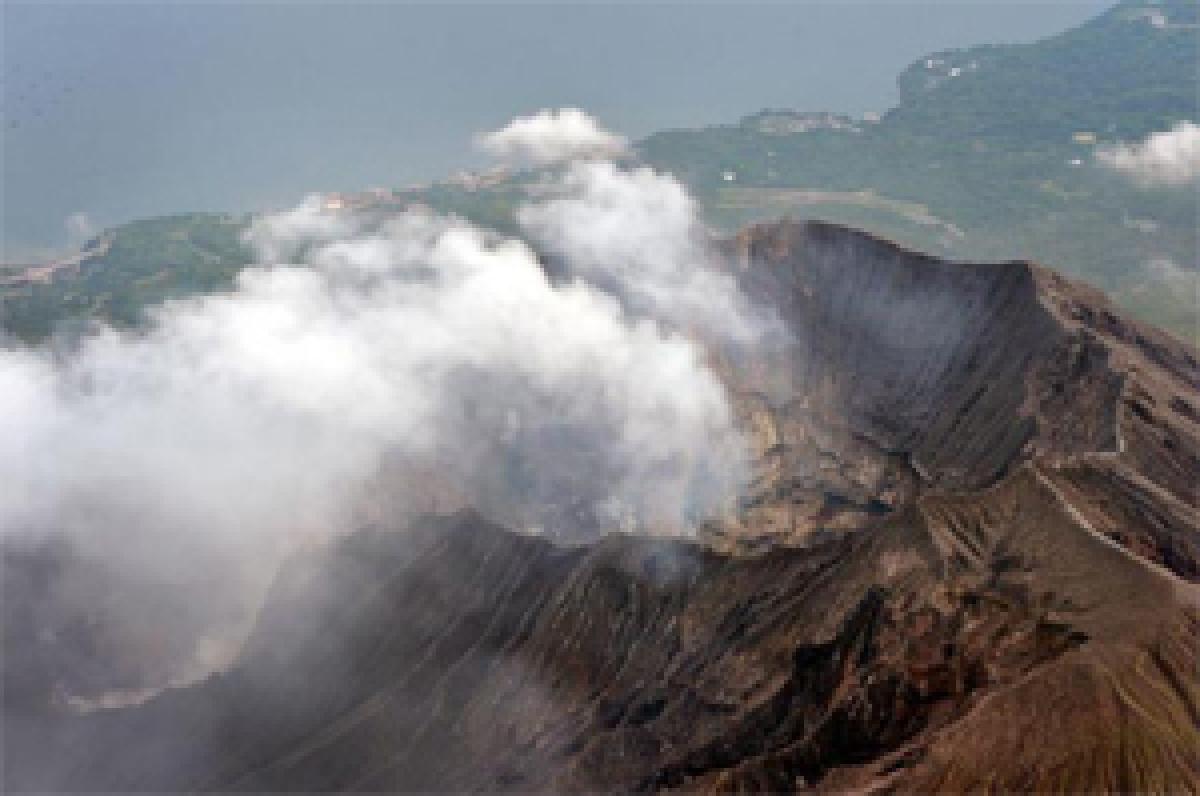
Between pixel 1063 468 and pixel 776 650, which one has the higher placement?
pixel 1063 468

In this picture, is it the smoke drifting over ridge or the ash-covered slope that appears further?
the smoke drifting over ridge

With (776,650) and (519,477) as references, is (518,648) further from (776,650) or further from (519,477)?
(519,477)

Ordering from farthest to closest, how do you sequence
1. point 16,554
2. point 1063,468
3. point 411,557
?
point 16,554 < point 411,557 < point 1063,468

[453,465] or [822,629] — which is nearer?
[822,629]

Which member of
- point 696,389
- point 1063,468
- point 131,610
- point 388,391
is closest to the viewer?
point 1063,468

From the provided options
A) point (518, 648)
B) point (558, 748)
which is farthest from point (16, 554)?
point (558, 748)

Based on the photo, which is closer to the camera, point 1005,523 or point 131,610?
point 1005,523

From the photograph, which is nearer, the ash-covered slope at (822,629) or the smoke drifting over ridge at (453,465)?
the ash-covered slope at (822,629)

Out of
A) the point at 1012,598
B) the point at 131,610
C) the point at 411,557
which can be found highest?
the point at 1012,598
